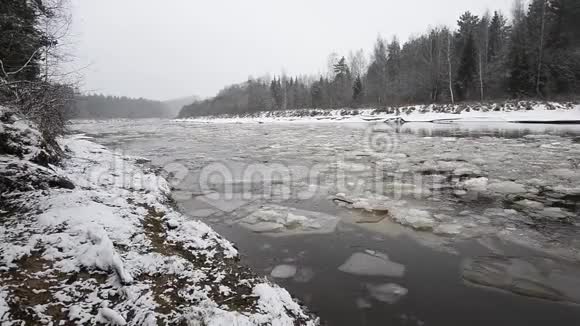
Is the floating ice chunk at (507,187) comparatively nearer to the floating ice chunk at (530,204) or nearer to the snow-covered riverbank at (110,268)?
the floating ice chunk at (530,204)

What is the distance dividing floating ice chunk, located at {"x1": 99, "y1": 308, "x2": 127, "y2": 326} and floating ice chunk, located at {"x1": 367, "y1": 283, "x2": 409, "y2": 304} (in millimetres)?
1982

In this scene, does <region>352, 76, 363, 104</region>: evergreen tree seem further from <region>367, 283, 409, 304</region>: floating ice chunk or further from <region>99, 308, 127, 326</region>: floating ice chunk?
<region>99, 308, 127, 326</region>: floating ice chunk

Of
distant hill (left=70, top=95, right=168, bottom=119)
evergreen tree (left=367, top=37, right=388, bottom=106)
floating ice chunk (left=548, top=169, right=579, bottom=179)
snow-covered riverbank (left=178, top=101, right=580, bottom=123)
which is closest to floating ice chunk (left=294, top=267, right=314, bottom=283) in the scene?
floating ice chunk (left=548, top=169, right=579, bottom=179)

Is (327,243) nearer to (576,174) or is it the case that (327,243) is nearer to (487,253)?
(487,253)

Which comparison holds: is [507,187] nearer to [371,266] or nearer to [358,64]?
[371,266]

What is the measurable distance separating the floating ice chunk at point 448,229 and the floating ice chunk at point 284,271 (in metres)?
2.06

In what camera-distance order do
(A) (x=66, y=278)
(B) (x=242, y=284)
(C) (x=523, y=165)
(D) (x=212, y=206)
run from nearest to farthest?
(A) (x=66, y=278) < (B) (x=242, y=284) < (D) (x=212, y=206) < (C) (x=523, y=165)

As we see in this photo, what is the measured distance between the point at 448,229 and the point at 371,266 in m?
1.49

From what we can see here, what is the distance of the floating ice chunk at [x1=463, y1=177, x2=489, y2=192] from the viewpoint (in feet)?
18.2

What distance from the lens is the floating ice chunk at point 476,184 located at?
556 cm

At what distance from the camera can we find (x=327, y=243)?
12.0 feet

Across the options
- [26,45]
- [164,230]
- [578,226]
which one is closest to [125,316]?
[164,230]

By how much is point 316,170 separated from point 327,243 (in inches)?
164

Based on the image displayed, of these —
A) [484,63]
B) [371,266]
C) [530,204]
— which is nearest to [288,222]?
[371,266]
